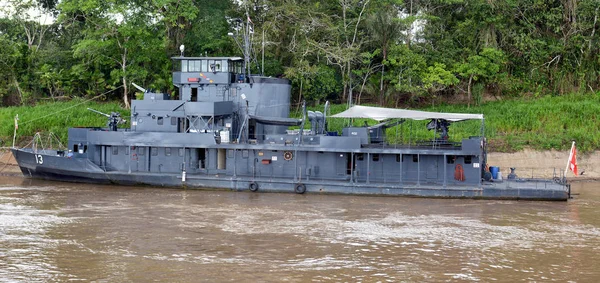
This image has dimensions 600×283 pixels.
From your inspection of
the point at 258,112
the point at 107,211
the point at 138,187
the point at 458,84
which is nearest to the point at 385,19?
the point at 458,84

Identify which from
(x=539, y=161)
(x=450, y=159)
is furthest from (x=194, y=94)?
(x=539, y=161)

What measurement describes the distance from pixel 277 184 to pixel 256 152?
6.53ft

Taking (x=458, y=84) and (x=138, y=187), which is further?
(x=458, y=84)

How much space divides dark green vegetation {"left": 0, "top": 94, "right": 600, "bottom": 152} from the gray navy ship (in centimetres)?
519

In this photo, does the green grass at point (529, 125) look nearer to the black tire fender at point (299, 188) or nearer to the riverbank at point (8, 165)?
the black tire fender at point (299, 188)

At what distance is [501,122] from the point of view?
38500mm

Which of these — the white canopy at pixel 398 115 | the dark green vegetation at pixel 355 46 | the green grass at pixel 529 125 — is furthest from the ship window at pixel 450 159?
the dark green vegetation at pixel 355 46

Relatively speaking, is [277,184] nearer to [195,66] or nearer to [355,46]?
[195,66]

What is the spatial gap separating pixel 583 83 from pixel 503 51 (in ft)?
16.5

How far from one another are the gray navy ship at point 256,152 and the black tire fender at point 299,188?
0.30 ft

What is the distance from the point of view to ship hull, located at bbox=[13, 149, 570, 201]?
1093 inches

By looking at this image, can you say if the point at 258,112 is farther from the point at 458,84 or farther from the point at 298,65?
the point at 458,84

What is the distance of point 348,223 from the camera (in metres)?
23.4

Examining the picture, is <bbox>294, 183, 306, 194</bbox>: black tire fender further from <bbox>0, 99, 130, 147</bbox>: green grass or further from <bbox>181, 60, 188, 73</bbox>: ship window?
<bbox>0, 99, 130, 147</bbox>: green grass
